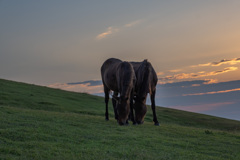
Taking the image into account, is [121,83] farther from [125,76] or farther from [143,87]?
[143,87]

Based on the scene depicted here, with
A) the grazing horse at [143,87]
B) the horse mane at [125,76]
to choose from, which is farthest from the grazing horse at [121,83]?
the grazing horse at [143,87]

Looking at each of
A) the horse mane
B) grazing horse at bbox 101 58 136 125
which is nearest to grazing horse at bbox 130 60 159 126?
grazing horse at bbox 101 58 136 125

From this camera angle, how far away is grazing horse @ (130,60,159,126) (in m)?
16.6

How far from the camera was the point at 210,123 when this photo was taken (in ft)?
111

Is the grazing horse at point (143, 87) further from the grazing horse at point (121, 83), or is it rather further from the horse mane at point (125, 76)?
the horse mane at point (125, 76)

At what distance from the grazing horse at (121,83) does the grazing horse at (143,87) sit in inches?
18.9

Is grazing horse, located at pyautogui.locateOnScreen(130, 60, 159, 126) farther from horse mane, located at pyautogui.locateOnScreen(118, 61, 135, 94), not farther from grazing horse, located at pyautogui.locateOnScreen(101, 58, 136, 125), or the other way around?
horse mane, located at pyautogui.locateOnScreen(118, 61, 135, 94)

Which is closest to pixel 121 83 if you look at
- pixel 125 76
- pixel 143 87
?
pixel 125 76

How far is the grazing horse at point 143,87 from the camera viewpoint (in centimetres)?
1658

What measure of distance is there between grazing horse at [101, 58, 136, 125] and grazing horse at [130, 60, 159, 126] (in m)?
0.48

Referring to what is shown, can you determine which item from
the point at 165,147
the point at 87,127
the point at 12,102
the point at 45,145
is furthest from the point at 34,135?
the point at 12,102

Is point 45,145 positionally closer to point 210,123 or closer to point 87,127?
point 87,127

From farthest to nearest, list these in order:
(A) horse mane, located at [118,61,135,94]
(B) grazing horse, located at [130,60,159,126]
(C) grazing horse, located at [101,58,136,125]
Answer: (B) grazing horse, located at [130,60,159,126]
(A) horse mane, located at [118,61,135,94]
(C) grazing horse, located at [101,58,136,125]

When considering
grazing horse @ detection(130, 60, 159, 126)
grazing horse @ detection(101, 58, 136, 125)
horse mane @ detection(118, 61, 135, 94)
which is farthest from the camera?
grazing horse @ detection(130, 60, 159, 126)
